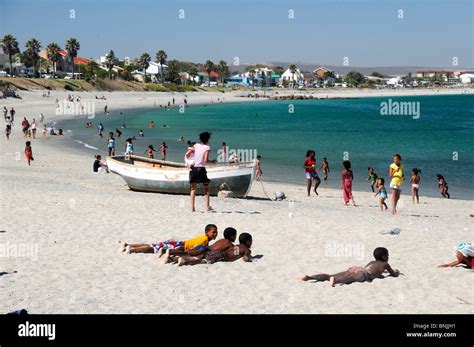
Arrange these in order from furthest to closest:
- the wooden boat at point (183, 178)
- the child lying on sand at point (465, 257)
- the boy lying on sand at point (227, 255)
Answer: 1. the wooden boat at point (183, 178)
2. the boy lying on sand at point (227, 255)
3. the child lying on sand at point (465, 257)

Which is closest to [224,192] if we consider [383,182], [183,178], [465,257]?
[183,178]

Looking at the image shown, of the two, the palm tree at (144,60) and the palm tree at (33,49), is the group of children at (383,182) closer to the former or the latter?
the palm tree at (33,49)

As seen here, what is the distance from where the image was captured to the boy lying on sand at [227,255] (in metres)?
10.8

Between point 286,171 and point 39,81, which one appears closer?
point 286,171

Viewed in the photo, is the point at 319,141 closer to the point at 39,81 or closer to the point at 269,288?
the point at 269,288

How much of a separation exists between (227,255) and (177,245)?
932mm

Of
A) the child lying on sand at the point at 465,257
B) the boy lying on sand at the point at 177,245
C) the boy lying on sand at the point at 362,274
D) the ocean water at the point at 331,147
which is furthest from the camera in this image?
the ocean water at the point at 331,147

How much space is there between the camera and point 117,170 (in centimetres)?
1928

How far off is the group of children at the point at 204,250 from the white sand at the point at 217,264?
160 mm

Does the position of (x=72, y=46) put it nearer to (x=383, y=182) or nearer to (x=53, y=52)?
(x=53, y=52)

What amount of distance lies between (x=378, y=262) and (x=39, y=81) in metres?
99.9

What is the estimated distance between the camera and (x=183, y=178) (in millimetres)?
17812

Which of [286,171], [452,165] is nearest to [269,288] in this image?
[286,171]

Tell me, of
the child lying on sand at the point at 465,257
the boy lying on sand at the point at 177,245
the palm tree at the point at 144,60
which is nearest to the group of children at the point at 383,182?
the child lying on sand at the point at 465,257
